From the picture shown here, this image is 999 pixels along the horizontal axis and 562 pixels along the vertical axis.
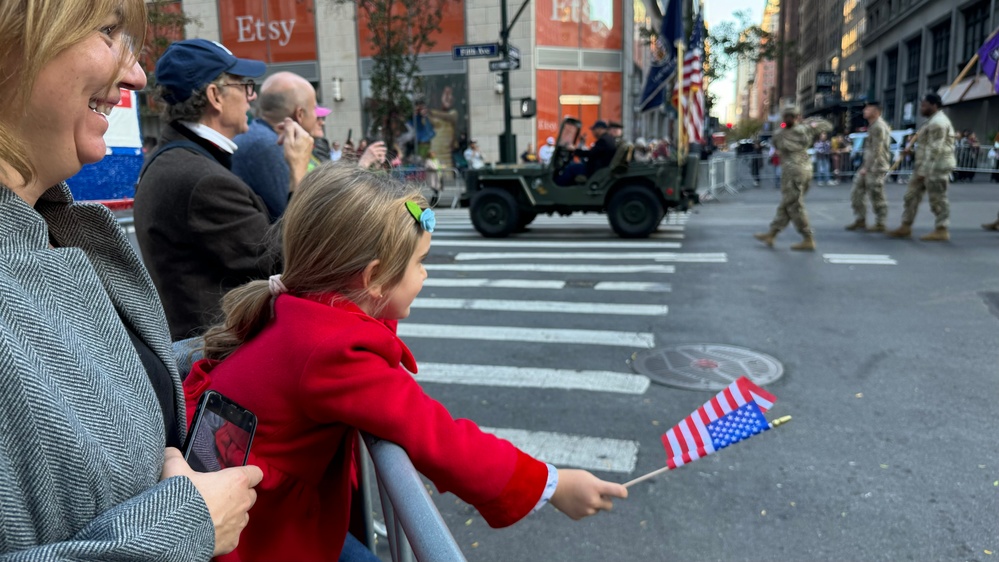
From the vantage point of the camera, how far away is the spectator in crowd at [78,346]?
0.82 m

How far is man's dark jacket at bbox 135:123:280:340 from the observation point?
2652 millimetres

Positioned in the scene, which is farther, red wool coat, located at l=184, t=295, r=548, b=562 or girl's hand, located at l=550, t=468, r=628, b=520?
girl's hand, located at l=550, t=468, r=628, b=520

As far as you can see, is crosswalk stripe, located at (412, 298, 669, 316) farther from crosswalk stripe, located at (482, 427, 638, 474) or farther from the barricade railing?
the barricade railing

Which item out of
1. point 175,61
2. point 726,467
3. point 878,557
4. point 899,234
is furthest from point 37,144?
point 899,234

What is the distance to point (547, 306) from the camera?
7.36 m

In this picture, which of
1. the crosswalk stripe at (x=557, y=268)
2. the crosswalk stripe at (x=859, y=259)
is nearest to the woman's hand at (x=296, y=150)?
the crosswalk stripe at (x=557, y=268)

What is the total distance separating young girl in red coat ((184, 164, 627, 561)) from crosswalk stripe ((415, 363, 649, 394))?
3.32 meters

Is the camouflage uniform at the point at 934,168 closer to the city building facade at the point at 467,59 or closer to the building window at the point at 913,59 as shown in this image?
the city building facade at the point at 467,59

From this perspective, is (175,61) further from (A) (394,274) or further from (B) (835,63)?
(B) (835,63)

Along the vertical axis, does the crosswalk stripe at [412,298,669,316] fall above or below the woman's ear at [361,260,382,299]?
below

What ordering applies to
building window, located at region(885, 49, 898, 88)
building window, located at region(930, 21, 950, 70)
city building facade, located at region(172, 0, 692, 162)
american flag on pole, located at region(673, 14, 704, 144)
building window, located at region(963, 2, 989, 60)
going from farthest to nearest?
building window, located at region(885, 49, 898, 88) < building window, located at region(930, 21, 950, 70) < building window, located at region(963, 2, 989, 60) < city building facade, located at region(172, 0, 692, 162) < american flag on pole, located at region(673, 14, 704, 144)

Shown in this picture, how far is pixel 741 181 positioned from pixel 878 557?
79.2 ft

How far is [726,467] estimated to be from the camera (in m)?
3.67

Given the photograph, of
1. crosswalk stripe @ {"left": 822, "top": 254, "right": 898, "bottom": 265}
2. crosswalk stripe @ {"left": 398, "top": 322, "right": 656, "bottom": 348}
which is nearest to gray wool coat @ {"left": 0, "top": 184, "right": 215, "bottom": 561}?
crosswalk stripe @ {"left": 398, "top": 322, "right": 656, "bottom": 348}
